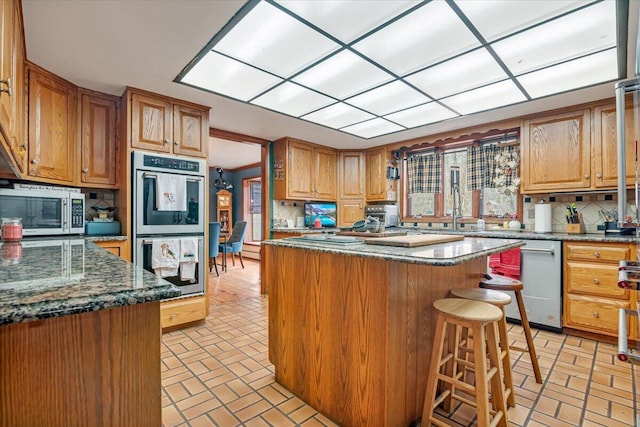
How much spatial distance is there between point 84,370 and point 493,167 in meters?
4.27

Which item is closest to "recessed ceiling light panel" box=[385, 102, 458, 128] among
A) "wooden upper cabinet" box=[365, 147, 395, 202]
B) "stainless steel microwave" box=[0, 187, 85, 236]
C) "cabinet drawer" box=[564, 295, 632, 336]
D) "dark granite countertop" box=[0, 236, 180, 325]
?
"wooden upper cabinet" box=[365, 147, 395, 202]

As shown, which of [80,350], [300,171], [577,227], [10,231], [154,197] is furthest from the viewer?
[300,171]

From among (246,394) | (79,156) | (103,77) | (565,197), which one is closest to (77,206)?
(79,156)

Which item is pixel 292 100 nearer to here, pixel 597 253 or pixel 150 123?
pixel 150 123

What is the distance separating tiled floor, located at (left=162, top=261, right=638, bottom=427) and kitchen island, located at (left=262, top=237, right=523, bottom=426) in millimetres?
220

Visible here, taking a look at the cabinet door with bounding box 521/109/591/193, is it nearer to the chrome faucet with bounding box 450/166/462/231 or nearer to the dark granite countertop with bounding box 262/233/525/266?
the chrome faucet with bounding box 450/166/462/231

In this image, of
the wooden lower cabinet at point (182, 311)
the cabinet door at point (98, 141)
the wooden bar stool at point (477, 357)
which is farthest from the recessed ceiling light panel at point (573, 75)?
the cabinet door at point (98, 141)

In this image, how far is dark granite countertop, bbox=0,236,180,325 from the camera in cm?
60

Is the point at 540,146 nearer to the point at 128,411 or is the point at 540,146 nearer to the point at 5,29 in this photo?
the point at 128,411

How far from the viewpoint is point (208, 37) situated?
6.34ft

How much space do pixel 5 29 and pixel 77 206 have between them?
1.58m

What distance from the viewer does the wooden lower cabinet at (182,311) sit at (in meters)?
2.80

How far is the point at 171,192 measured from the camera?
285cm

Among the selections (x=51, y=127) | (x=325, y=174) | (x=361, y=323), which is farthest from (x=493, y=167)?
(x=51, y=127)
